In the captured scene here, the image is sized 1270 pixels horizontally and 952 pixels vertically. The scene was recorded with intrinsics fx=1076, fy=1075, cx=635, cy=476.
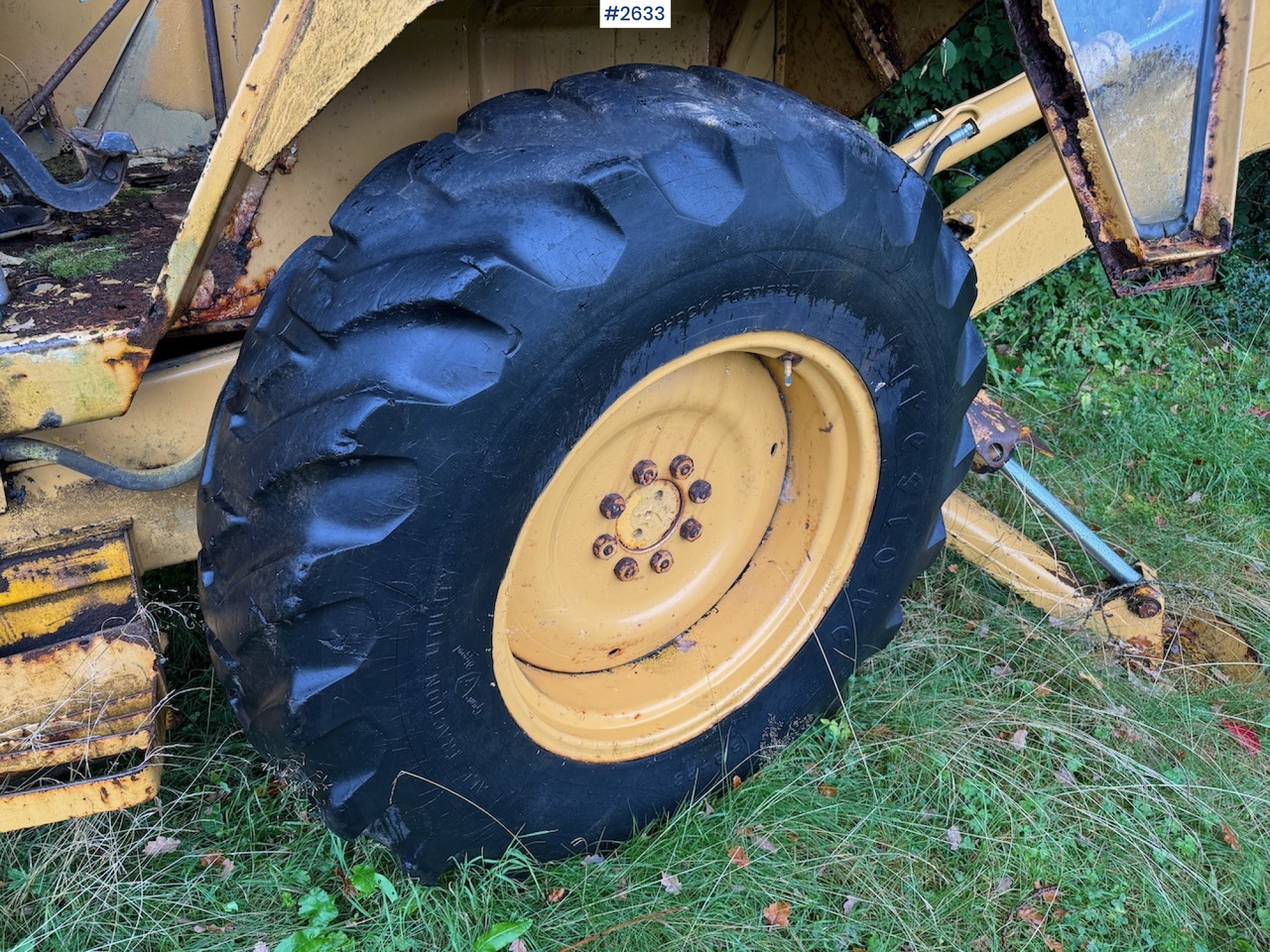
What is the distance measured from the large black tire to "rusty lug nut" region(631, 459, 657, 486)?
0.34 meters

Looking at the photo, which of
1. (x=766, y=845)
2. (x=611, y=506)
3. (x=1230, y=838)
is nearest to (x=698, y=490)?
(x=611, y=506)

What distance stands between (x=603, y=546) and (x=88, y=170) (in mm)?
985

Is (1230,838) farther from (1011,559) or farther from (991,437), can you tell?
(991,437)

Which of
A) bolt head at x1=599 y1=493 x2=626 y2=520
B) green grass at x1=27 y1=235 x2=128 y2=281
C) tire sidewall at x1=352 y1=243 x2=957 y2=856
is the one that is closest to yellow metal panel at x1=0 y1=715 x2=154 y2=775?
tire sidewall at x1=352 y1=243 x2=957 y2=856

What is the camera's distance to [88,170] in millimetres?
1483

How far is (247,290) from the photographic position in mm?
1613

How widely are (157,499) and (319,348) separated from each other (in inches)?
21.5

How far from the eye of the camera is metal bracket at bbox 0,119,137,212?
1.36 m

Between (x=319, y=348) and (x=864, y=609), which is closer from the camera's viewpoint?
(x=319, y=348)

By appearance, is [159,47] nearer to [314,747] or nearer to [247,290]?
[247,290]

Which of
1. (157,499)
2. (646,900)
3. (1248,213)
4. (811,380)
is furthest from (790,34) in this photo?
(1248,213)

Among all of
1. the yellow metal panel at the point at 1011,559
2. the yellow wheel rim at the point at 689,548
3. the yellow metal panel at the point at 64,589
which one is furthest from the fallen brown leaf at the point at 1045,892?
the yellow metal panel at the point at 64,589

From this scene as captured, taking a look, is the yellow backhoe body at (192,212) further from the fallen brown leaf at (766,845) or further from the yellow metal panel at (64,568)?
the fallen brown leaf at (766,845)

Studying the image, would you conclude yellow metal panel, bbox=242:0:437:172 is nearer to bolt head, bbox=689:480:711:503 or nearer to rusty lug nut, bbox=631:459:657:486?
rusty lug nut, bbox=631:459:657:486
